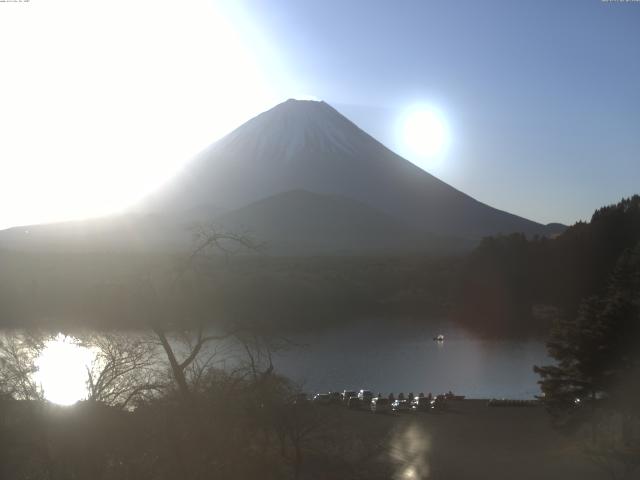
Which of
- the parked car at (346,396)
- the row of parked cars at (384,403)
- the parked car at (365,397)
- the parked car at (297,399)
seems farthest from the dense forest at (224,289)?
the parked car at (365,397)

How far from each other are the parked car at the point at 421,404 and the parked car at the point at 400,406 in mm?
117

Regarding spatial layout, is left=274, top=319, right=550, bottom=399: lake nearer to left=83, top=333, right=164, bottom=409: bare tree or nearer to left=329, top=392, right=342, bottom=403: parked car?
left=329, top=392, right=342, bottom=403: parked car

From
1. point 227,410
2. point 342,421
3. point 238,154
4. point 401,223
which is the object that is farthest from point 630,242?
point 238,154

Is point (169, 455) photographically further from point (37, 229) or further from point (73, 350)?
point (37, 229)

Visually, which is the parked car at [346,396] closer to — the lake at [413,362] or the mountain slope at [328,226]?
the lake at [413,362]

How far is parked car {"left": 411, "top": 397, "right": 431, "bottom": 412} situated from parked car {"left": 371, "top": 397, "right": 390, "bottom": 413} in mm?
575

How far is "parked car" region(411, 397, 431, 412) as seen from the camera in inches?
567

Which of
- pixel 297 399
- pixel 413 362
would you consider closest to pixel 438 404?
pixel 297 399

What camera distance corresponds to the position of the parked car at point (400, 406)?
46.7ft

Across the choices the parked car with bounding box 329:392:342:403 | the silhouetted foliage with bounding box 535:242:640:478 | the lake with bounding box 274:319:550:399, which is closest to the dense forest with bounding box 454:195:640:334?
the lake with bounding box 274:319:550:399

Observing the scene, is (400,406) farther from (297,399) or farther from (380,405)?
(297,399)

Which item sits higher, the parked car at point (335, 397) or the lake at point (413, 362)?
the lake at point (413, 362)

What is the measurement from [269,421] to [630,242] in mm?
31069

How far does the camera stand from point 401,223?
313ft
